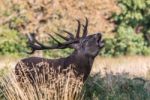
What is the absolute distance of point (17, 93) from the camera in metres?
10.5

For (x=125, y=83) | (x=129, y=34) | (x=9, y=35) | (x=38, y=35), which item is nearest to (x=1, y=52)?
(x=9, y=35)

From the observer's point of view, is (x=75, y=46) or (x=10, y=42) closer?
(x=75, y=46)

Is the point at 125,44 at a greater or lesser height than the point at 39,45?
lesser

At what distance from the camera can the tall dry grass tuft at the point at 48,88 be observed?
34.2 feet

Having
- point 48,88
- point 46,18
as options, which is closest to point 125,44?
point 46,18

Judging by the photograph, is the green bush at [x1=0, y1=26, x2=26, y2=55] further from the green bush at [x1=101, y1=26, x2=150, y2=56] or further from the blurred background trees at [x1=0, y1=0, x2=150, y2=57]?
the green bush at [x1=101, y1=26, x2=150, y2=56]

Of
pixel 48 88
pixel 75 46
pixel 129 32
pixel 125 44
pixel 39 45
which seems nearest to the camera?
pixel 48 88

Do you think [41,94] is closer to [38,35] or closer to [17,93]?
[17,93]

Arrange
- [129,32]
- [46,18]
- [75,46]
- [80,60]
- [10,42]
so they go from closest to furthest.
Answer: [80,60], [75,46], [46,18], [10,42], [129,32]

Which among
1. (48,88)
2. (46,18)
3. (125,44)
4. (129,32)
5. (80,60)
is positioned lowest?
(125,44)

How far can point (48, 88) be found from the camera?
34.6 feet

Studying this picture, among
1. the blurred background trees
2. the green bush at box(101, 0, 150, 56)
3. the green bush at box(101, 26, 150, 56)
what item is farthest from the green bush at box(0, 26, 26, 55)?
the green bush at box(101, 26, 150, 56)

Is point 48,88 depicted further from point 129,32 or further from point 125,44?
point 129,32

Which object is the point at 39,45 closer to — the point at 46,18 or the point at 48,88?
the point at 48,88
